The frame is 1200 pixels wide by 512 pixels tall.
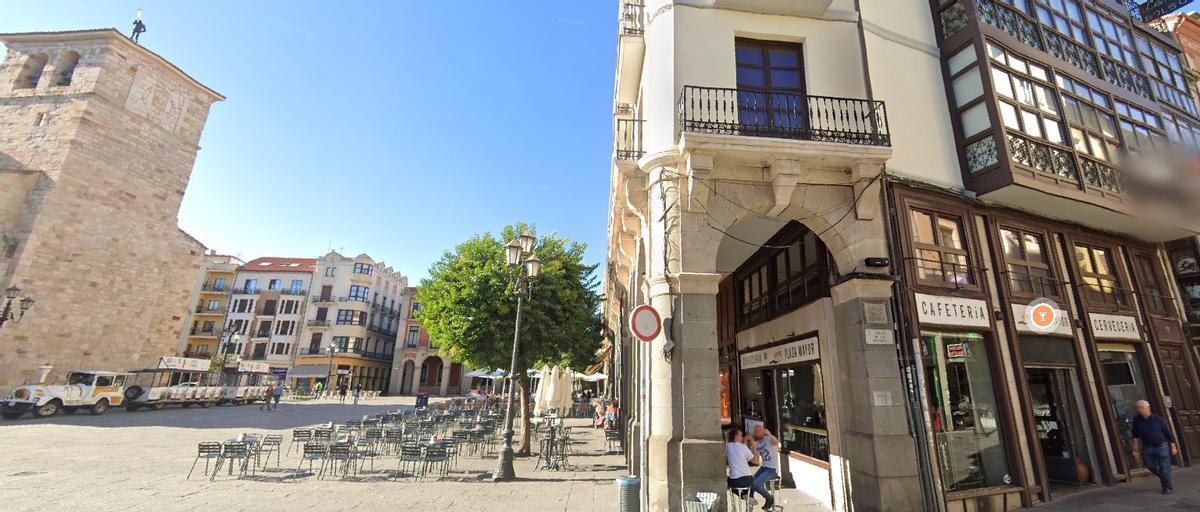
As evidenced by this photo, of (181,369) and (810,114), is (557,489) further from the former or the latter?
(181,369)

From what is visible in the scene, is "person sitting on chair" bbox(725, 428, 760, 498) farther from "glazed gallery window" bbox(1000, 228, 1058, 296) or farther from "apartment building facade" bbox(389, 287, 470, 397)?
"apartment building facade" bbox(389, 287, 470, 397)

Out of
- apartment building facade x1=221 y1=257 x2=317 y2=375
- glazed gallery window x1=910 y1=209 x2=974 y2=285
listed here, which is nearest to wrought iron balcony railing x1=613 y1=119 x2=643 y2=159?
glazed gallery window x1=910 y1=209 x2=974 y2=285

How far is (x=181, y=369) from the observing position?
2884 cm

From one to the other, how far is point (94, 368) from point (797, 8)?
→ 37.6 m

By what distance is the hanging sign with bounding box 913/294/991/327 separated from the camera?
8.37m

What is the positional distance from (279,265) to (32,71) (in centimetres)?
3283

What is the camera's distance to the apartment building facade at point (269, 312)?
55.2 meters

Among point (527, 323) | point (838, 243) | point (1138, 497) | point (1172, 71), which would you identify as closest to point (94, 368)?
point (527, 323)

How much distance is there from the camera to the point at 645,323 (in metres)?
7.03

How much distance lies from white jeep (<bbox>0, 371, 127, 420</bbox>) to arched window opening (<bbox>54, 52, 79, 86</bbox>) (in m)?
19.1

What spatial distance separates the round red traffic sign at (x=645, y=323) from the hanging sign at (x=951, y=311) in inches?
194

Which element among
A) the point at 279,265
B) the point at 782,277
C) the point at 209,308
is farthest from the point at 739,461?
the point at 209,308

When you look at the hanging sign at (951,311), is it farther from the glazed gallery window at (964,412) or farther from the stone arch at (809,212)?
the stone arch at (809,212)

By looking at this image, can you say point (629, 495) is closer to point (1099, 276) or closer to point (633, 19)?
point (633, 19)
